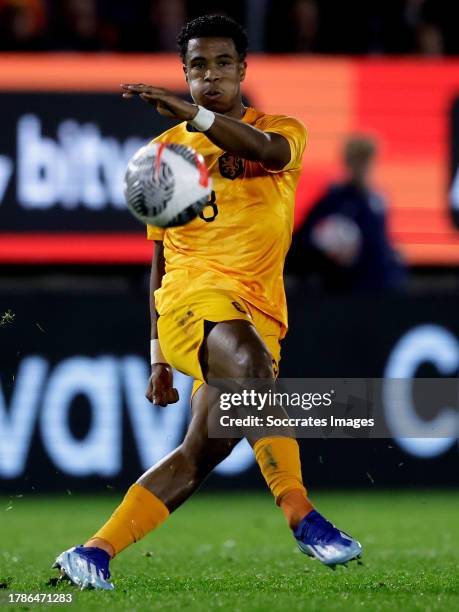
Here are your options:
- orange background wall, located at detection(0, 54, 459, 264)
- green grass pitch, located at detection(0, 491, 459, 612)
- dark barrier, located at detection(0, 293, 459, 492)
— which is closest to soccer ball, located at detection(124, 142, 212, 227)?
green grass pitch, located at detection(0, 491, 459, 612)

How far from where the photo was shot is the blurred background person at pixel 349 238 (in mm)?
10164

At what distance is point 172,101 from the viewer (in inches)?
200

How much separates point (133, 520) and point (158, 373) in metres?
0.63

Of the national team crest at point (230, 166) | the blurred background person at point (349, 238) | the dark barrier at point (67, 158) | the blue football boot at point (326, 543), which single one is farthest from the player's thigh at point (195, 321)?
the dark barrier at point (67, 158)

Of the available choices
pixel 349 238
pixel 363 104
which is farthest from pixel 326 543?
pixel 363 104

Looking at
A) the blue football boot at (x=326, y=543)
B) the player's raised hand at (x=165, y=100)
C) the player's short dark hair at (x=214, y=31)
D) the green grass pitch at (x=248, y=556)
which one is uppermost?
the player's short dark hair at (x=214, y=31)

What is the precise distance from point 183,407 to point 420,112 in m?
3.42

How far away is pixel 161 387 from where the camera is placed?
5.73 meters

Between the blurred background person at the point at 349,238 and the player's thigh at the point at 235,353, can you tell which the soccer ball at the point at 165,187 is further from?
the blurred background person at the point at 349,238

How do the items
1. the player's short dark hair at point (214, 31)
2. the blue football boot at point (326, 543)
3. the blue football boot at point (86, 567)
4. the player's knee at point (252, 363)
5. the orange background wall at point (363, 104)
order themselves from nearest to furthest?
the blue football boot at point (326, 543), the player's knee at point (252, 363), the blue football boot at point (86, 567), the player's short dark hair at point (214, 31), the orange background wall at point (363, 104)

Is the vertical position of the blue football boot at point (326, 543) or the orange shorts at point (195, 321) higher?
the orange shorts at point (195, 321)

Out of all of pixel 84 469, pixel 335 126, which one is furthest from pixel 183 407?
pixel 335 126

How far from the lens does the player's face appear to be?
553cm

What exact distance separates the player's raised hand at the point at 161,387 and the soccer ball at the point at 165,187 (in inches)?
31.2
